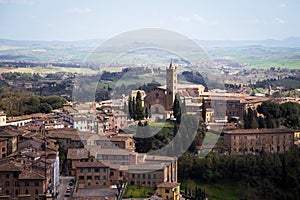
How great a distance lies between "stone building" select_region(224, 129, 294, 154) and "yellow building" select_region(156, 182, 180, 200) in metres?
3.49

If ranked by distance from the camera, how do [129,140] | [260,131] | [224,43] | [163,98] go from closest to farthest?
1. [129,140]
2. [260,131]
3. [163,98]
4. [224,43]

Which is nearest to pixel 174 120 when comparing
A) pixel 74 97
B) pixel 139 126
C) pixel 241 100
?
pixel 139 126

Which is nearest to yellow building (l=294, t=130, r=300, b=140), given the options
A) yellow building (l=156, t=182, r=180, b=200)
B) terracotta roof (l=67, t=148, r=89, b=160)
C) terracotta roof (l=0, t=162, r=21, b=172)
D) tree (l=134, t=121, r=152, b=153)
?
tree (l=134, t=121, r=152, b=153)

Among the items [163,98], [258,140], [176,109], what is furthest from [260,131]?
[163,98]

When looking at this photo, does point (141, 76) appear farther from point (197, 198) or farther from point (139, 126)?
Answer: point (197, 198)

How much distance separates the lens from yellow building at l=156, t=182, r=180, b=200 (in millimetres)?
11430

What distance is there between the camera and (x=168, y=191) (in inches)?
452

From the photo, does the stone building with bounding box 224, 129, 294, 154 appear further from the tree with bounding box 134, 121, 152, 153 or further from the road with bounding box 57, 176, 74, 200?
the road with bounding box 57, 176, 74, 200

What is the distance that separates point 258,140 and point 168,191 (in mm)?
4429

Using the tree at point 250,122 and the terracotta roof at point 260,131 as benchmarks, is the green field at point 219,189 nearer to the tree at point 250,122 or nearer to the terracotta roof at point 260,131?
the terracotta roof at point 260,131

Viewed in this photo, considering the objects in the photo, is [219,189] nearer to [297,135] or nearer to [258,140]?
[258,140]

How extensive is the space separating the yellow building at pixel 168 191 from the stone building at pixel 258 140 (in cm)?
349

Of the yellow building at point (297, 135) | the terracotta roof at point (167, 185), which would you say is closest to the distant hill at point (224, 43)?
the yellow building at point (297, 135)

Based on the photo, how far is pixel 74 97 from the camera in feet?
89.9
